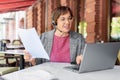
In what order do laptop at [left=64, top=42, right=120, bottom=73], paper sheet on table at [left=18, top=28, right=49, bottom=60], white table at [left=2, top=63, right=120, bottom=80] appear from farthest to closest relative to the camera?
1. paper sheet on table at [left=18, top=28, right=49, bottom=60]
2. laptop at [left=64, top=42, right=120, bottom=73]
3. white table at [left=2, top=63, right=120, bottom=80]

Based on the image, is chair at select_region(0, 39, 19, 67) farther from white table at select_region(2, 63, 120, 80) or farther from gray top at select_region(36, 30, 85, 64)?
white table at select_region(2, 63, 120, 80)

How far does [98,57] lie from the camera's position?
2.18 m

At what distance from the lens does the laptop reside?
2072 mm

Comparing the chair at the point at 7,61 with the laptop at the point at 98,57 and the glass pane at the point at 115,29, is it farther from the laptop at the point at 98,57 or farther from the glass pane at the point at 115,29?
the laptop at the point at 98,57

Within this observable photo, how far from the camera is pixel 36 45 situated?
2.38m

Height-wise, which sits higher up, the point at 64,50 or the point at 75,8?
the point at 75,8

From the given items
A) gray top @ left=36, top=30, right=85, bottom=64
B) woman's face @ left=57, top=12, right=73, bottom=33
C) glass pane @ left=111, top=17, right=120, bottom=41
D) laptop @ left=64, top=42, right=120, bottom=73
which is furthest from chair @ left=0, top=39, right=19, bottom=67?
laptop @ left=64, top=42, right=120, bottom=73

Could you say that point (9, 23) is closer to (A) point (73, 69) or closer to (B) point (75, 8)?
(B) point (75, 8)

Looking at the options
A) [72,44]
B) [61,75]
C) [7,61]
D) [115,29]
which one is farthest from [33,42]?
[7,61]

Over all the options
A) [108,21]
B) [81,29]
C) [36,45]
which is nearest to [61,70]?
[36,45]

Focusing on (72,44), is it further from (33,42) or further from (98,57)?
(98,57)

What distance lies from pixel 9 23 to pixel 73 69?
2333cm

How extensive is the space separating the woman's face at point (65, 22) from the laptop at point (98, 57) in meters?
0.66

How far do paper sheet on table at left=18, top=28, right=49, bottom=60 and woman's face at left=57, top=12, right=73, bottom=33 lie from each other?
1.63 ft
